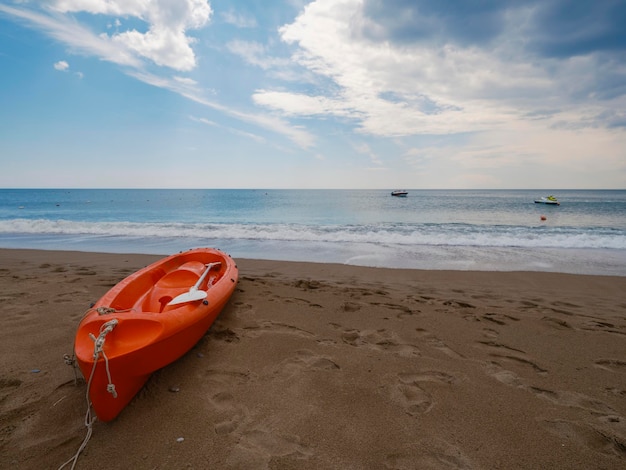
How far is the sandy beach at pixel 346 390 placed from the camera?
2.02 meters

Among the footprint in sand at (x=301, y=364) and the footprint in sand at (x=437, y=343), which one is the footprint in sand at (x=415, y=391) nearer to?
the footprint in sand at (x=437, y=343)

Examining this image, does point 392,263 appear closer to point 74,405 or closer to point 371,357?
point 371,357

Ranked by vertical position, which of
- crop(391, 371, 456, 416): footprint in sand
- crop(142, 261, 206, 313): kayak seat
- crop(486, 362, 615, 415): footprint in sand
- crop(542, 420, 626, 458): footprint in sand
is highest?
crop(142, 261, 206, 313): kayak seat

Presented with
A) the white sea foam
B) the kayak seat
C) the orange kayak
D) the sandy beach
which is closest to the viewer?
the sandy beach

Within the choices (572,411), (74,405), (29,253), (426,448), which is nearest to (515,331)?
(572,411)

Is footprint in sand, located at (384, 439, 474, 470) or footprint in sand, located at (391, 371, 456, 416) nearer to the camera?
footprint in sand, located at (384, 439, 474, 470)

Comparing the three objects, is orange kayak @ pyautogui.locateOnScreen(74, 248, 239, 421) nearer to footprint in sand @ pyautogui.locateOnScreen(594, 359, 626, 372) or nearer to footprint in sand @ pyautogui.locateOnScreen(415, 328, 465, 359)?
footprint in sand @ pyautogui.locateOnScreen(415, 328, 465, 359)

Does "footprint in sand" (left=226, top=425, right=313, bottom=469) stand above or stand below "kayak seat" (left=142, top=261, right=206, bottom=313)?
below

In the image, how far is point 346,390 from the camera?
2625 mm

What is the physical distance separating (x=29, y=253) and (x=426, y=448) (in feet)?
35.8

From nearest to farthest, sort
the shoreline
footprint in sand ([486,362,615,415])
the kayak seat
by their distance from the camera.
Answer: footprint in sand ([486,362,615,415]), the kayak seat, the shoreline

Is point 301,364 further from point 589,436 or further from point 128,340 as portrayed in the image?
point 589,436

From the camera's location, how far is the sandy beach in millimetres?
2021

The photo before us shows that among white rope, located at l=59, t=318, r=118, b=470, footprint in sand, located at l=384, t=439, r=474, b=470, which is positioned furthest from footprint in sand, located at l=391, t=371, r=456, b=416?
white rope, located at l=59, t=318, r=118, b=470
